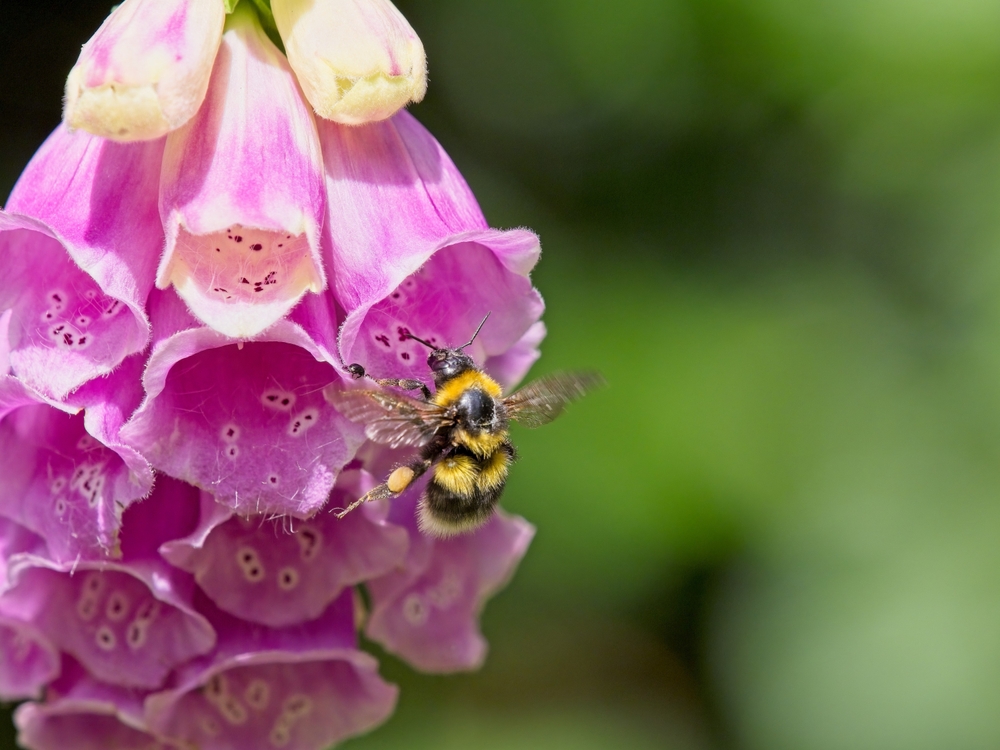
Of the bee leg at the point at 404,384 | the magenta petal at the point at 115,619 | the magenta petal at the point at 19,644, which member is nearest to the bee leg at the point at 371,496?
the bee leg at the point at 404,384

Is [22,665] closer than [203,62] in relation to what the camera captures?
No

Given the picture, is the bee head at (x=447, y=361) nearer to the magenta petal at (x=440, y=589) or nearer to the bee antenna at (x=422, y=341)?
the bee antenna at (x=422, y=341)

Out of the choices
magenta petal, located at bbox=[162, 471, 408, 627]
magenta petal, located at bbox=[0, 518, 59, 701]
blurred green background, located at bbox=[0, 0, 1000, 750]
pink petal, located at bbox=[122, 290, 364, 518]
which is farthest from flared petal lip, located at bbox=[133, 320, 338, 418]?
blurred green background, located at bbox=[0, 0, 1000, 750]

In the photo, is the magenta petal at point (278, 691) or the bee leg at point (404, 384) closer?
the bee leg at point (404, 384)

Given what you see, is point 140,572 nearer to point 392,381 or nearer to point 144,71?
point 392,381

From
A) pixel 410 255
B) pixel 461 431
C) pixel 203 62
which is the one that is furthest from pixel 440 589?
pixel 203 62

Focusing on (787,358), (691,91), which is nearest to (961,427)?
(787,358)
